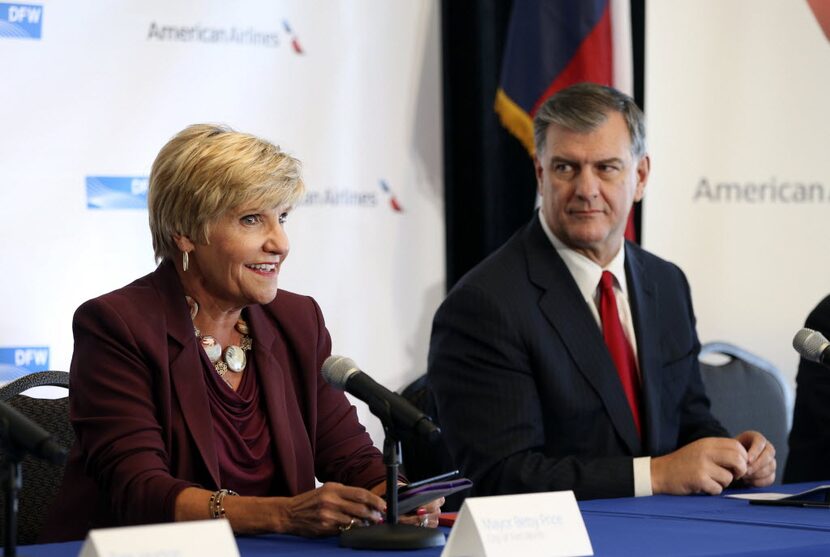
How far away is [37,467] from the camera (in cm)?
324

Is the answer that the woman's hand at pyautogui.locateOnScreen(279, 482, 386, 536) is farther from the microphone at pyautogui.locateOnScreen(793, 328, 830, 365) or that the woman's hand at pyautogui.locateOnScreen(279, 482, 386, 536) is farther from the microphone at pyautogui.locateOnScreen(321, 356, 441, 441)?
the microphone at pyautogui.locateOnScreen(793, 328, 830, 365)

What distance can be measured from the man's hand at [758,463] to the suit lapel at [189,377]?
4.53 feet

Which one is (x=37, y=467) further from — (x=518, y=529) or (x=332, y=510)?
(x=518, y=529)

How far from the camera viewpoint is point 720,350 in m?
4.67

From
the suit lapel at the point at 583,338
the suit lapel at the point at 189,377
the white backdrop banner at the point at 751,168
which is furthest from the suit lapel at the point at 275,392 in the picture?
the white backdrop banner at the point at 751,168

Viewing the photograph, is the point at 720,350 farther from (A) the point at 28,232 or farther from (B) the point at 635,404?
(A) the point at 28,232

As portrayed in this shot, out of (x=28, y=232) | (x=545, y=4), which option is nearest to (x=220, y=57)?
(x=28, y=232)

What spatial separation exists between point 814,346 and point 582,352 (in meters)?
0.81

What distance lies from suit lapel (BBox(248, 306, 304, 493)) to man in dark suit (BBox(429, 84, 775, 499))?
61cm

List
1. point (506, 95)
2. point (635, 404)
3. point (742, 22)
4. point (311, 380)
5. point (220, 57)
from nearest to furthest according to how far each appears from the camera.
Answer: point (311, 380), point (635, 404), point (220, 57), point (506, 95), point (742, 22)

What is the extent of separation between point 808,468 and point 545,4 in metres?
2.08

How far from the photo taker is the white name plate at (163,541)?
1864mm

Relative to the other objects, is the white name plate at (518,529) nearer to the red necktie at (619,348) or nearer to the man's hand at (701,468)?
the man's hand at (701,468)

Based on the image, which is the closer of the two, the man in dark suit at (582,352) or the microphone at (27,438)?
the microphone at (27,438)
